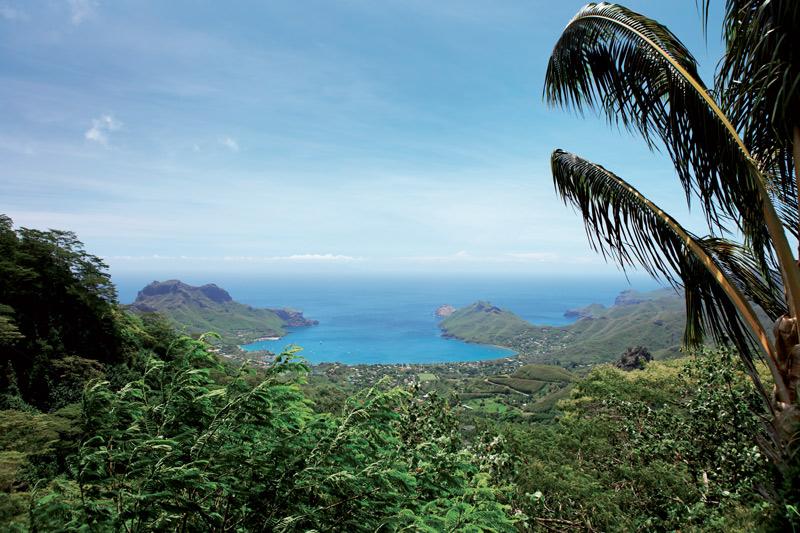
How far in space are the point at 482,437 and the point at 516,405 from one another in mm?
69243

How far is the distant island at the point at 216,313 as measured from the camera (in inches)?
6422

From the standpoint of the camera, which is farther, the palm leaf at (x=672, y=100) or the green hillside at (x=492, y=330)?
the green hillside at (x=492, y=330)

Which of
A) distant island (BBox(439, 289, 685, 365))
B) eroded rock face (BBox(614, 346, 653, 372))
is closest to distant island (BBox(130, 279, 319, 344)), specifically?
distant island (BBox(439, 289, 685, 365))

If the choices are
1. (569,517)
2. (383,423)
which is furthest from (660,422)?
(383,423)

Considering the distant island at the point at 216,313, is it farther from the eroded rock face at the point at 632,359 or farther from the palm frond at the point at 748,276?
the palm frond at the point at 748,276

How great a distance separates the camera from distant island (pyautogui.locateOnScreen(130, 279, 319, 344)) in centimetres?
16312

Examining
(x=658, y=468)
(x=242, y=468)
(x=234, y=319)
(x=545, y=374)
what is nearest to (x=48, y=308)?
(x=242, y=468)

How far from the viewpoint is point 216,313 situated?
179 meters

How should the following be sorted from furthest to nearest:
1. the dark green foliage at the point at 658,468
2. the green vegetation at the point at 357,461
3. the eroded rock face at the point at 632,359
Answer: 1. the eroded rock face at the point at 632,359
2. the dark green foliage at the point at 658,468
3. the green vegetation at the point at 357,461

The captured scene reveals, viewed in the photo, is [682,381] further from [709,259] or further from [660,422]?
[709,259]

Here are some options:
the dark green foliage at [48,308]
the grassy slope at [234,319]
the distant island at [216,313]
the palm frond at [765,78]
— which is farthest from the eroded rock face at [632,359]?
the grassy slope at [234,319]

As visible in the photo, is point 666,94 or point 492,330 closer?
point 666,94

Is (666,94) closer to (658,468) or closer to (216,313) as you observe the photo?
(658,468)

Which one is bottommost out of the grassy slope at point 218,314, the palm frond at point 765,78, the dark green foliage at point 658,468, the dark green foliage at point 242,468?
the grassy slope at point 218,314
